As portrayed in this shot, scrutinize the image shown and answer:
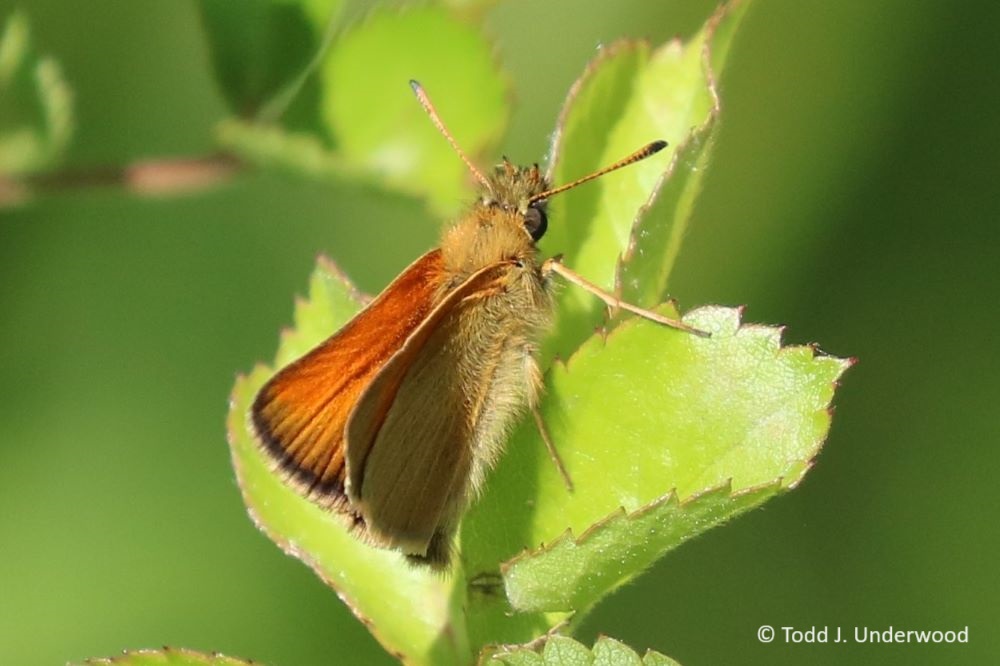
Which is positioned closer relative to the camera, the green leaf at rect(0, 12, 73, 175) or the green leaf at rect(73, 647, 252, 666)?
the green leaf at rect(73, 647, 252, 666)

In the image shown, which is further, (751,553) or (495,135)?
(751,553)

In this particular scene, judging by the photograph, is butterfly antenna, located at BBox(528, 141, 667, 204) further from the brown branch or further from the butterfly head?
the brown branch

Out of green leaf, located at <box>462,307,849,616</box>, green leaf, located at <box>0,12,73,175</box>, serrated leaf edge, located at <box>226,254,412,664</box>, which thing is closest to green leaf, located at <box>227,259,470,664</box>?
serrated leaf edge, located at <box>226,254,412,664</box>

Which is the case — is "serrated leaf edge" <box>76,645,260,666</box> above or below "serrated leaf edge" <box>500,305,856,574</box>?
below

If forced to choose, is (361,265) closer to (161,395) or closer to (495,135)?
(161,395)

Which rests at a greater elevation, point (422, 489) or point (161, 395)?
point (161, 395)

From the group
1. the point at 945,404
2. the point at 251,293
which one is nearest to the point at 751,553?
the point at 945,404

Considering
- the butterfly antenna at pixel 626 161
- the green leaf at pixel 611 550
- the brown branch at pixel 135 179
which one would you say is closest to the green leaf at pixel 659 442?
the green leaf at pixel 611 550
